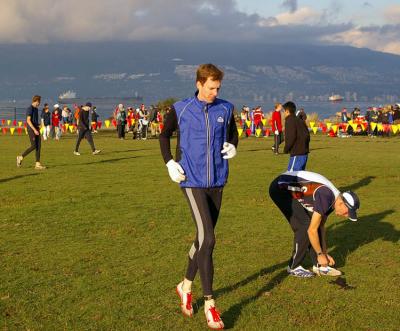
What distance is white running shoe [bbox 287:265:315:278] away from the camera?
22.4ft

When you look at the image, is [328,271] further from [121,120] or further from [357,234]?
[121,120]

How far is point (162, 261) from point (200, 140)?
2.50 m

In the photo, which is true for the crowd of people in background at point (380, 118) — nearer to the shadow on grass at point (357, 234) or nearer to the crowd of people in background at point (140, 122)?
the crowd of people in background at point (140, 122)

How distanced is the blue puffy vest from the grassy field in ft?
3.88

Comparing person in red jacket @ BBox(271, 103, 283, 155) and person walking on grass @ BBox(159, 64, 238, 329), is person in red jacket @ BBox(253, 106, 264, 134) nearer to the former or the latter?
person in red jacket @ BBox(271, 103, 283, 155)

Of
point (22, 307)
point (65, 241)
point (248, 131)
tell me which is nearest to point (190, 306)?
point (22, 307)

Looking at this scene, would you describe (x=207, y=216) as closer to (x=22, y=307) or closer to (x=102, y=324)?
(x=102, y=324)

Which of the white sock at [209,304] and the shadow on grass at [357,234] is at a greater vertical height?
the white sock at [209,304]

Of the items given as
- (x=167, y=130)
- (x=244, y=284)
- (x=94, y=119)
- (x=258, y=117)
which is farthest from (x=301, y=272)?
(x=94, y=119)

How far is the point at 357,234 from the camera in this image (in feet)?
29.6

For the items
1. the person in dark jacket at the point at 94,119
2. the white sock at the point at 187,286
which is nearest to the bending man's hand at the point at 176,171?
the white sock at the point at 187,286

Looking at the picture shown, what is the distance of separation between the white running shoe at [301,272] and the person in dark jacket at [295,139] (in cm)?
450

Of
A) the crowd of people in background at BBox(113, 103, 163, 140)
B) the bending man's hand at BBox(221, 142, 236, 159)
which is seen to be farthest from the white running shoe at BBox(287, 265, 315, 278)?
the crowd of people in background at BBox(113, 103, 163, 140)

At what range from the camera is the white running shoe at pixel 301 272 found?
22.4ft
